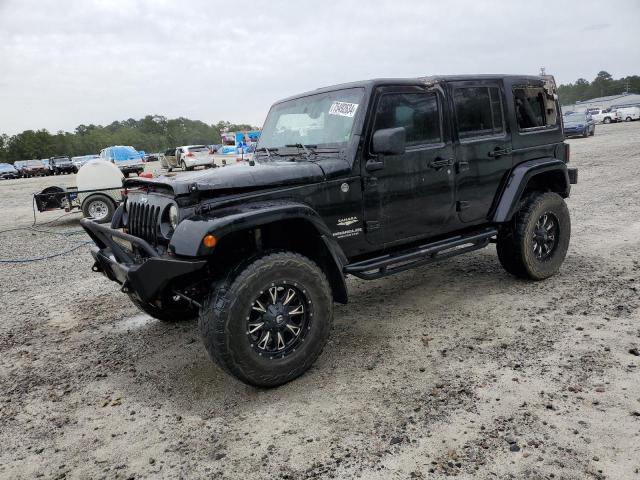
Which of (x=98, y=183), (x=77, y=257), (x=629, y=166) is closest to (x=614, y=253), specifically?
(x=77, y=257)

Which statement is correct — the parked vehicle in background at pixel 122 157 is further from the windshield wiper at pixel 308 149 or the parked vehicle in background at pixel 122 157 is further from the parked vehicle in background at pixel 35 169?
the windshield wiper at pixel 308 149

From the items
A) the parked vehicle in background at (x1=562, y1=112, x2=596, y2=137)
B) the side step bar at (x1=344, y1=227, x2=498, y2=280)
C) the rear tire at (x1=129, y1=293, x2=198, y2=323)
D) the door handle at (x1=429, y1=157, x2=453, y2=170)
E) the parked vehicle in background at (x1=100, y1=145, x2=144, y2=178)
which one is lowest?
the rear tire at (x1=129, y1=293, x2=198, y2=323)

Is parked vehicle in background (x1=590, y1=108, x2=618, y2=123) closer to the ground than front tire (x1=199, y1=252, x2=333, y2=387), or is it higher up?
higher up

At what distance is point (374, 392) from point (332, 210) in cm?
134

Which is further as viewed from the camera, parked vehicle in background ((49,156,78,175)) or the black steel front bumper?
parked vehicle in background ((49,156,78,175))

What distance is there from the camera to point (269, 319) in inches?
128

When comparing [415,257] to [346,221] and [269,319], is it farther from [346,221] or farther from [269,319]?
[269,319]

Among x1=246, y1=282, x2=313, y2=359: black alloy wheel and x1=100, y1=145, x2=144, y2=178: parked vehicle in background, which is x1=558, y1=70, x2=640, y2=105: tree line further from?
x1=246, y1=282, x2=313, y2=359: black alloy wheel

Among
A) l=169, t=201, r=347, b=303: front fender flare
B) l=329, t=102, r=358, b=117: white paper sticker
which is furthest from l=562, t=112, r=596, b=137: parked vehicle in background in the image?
l=169, t=201, r=347, b=303: front fender flare

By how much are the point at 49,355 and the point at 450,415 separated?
3.42 metres

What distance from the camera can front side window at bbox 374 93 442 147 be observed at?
3.96 m

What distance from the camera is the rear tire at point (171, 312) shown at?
4578 millimetres

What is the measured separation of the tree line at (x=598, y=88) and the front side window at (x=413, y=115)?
4234 inches

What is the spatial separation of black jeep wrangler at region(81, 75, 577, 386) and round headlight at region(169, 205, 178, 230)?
1 centimetres
